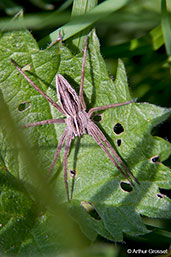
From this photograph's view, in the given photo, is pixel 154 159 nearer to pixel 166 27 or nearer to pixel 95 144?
pixel 95 144

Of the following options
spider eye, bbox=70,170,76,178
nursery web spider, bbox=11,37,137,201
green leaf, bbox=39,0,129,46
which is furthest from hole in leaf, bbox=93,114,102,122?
green leaf, bbox=39,0,129,46

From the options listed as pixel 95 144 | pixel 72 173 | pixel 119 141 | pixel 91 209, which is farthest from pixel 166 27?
pixel 91 209

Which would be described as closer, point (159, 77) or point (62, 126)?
point (62, 126)

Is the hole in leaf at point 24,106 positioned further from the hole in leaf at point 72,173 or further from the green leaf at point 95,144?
the hole in leaf at point 72,173

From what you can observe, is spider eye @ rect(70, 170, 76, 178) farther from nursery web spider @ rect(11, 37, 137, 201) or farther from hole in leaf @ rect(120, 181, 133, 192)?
hole in leaf @ rect(120, 181, 133, 192)

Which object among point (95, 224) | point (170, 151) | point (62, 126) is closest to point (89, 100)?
point (62, 126)

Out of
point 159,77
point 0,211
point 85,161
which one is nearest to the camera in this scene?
point 0,211

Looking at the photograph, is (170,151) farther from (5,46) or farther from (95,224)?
(5,46)

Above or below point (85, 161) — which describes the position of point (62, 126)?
above
